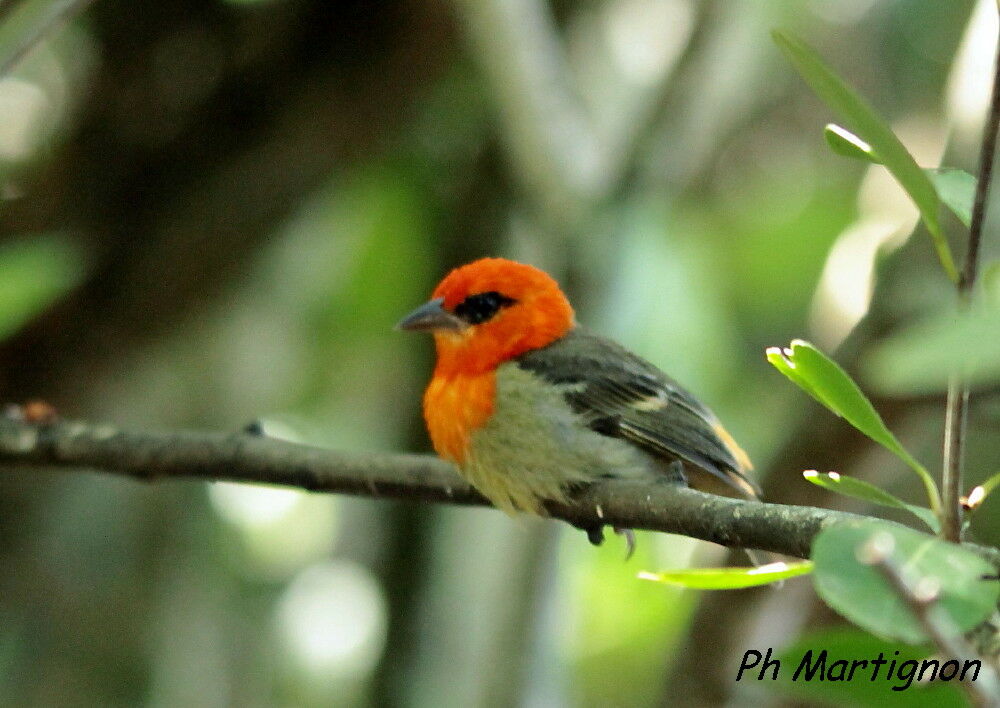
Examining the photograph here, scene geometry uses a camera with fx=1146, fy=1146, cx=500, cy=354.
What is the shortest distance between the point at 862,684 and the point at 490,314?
6.91 feet

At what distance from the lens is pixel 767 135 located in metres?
6.80

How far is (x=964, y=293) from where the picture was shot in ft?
4.52

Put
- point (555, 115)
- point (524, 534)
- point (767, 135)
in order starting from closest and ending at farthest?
1. point (524, 534)
2. point (555, 115)
3. point (767, 135)

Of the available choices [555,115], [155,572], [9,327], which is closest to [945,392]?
[555,115]

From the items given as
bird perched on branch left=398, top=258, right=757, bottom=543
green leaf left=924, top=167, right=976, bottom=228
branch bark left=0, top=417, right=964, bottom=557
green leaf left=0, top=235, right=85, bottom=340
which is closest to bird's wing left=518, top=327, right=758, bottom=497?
bird perched on branch left=398, top=258, right=757, bottom=543

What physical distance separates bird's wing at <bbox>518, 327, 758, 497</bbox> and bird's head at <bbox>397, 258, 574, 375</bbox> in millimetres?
93

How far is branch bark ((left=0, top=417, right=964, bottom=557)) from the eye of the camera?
261 centimetres

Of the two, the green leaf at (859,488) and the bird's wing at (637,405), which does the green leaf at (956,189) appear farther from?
the bird's wing at (637,405)

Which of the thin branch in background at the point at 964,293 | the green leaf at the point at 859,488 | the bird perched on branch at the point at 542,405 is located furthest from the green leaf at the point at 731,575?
the bird perched on branch at the point at 542,405

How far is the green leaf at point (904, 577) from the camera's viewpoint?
1214 mm

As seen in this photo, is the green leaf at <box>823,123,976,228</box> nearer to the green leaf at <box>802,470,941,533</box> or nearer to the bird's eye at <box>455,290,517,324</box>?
the green leaf at <box>802,470,941,533</box>

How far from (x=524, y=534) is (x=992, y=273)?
2765 mm

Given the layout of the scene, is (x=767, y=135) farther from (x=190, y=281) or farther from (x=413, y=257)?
(x=190, y=281)

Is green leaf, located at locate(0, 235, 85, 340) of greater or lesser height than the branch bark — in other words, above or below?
above
